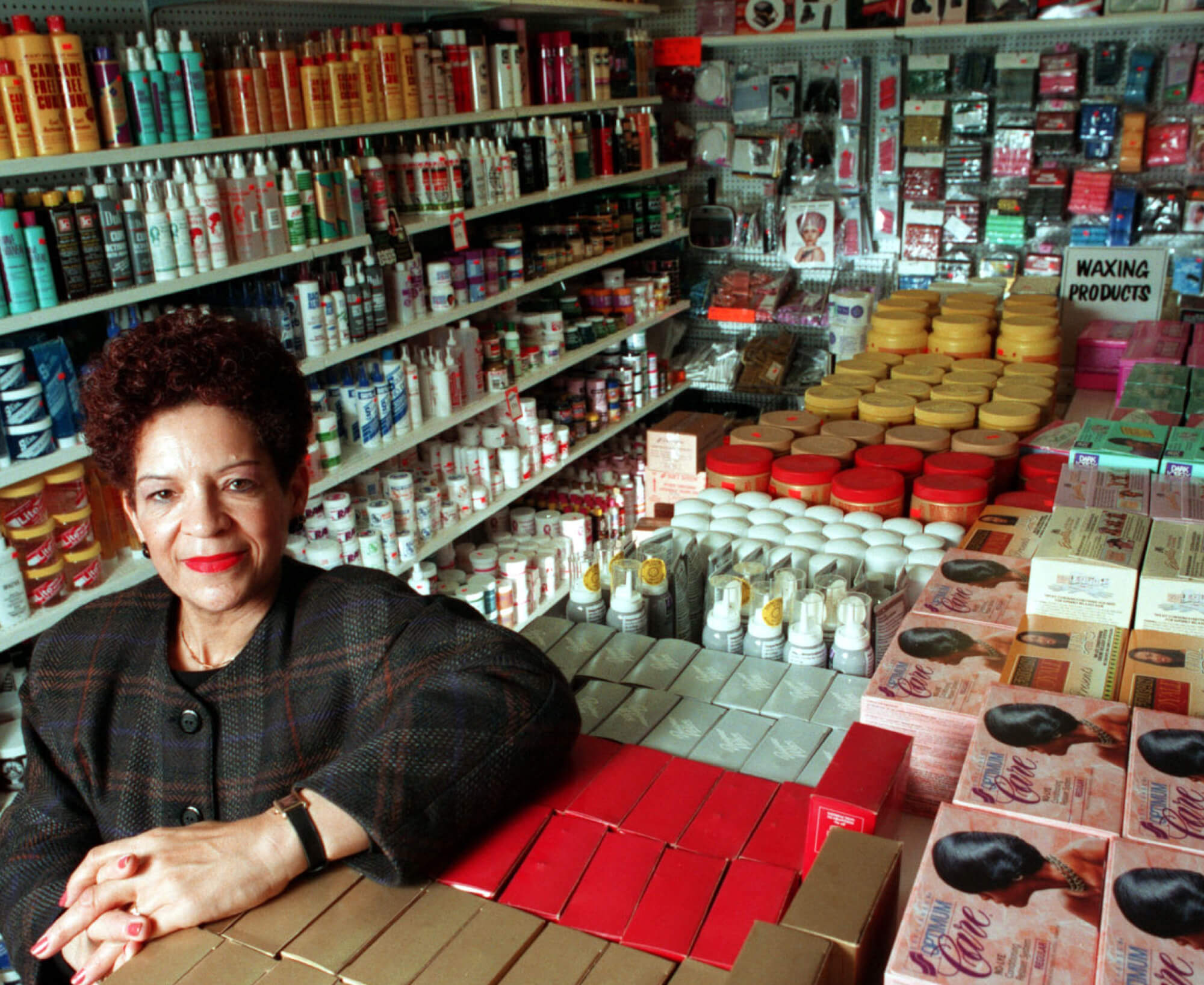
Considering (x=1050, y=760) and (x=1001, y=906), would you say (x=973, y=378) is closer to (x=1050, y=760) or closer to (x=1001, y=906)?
(x=1050, y=760)

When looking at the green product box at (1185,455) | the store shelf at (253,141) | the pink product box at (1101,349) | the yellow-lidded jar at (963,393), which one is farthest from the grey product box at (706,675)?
the pink product box at (1101,349)

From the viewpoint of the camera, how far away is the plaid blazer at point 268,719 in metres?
1.27

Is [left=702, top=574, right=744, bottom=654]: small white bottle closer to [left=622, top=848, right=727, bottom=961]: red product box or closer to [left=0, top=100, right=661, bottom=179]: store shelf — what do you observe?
[left=622, top=848, right=727, bottom=961]: red product box

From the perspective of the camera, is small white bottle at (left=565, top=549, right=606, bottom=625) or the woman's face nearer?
the woman's face

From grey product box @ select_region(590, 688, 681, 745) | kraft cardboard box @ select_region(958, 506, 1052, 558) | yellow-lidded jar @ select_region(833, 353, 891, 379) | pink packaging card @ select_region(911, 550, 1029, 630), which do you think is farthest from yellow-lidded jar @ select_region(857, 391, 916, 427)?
grey product box @ select_region(590, 688, 681, 745)

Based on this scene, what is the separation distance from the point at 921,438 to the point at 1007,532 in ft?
2.32

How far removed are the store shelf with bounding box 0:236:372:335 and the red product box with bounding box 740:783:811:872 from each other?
79.5 inches

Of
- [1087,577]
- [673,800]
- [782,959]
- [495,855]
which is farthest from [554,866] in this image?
[1087,577]

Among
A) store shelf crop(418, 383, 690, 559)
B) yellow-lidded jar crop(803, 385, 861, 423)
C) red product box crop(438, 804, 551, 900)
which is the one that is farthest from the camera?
store shelf crop(418, 383, 690, 559)

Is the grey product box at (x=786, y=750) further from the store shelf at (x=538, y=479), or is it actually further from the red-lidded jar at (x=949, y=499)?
the store shelf at (x=538, y=479)

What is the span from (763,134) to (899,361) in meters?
2.29

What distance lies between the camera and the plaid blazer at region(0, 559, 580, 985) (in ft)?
4.16

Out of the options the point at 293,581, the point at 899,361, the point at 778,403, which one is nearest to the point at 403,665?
the point at 293,581

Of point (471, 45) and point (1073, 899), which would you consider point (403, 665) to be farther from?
point (471, 45)
